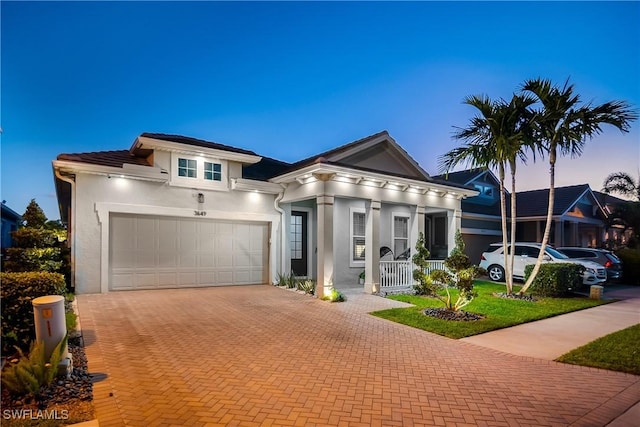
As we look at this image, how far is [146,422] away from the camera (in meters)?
3.22

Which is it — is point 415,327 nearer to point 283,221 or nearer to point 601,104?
point 283,221

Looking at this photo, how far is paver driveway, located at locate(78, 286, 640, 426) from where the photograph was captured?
11.2 feet

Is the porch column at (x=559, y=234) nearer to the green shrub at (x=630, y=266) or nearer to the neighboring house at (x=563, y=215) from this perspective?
the neighboring house at (x=563, y=215)

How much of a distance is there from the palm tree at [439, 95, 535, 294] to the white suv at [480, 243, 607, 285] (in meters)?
3.19

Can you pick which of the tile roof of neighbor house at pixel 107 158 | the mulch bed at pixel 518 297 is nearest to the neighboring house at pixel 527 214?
the mulch bed at pixel 518 297

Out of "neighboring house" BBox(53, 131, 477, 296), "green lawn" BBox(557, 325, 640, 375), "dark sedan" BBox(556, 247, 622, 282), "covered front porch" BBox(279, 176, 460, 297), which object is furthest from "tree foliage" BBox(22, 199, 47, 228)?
"dark sedan" BBox(556, 247, 622, 282)

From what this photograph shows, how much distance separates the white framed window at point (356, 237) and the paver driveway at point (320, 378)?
6.02 meters

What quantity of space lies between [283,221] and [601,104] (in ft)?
35.4

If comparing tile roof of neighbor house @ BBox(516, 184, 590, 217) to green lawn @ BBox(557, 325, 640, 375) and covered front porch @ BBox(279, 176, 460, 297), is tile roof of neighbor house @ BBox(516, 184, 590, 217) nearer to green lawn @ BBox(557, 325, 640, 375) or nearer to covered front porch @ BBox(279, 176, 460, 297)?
covered front porch @ BBox(279, 176, 460, 297)

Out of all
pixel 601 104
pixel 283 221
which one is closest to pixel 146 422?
pixel 283 221

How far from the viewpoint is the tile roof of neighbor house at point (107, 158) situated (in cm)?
954

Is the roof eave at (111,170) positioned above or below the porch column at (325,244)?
above

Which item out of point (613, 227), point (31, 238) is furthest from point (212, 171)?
point (613, 227)

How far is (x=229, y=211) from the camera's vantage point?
39.2ft
